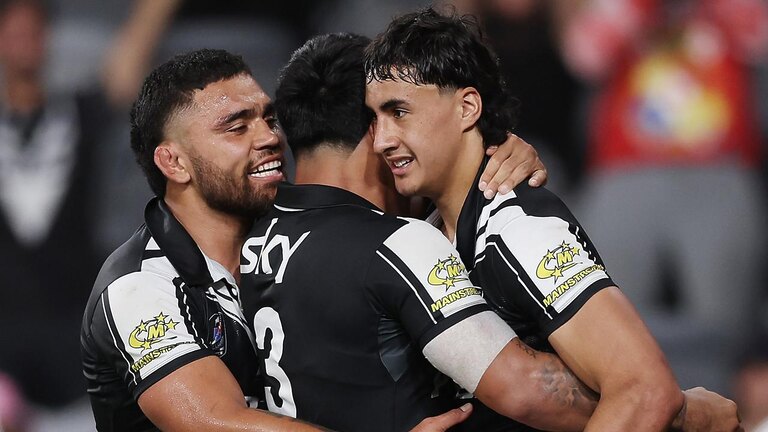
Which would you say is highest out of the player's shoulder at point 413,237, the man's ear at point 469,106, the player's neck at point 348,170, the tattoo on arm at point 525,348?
the man's ear at point 469,106

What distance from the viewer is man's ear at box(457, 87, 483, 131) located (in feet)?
8.50

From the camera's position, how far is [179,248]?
2822 mm

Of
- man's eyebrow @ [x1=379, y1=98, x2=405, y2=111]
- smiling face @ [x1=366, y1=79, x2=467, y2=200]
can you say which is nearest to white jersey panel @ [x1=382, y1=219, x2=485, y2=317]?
→ smiling face @ [x1=366, y1=79, x2=467, y2=200]

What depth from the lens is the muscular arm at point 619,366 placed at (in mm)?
2219

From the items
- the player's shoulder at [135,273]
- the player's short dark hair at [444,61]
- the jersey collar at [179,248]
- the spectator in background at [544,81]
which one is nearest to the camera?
the player's short dark hair at [444,61]

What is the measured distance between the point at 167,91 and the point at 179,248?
448mm

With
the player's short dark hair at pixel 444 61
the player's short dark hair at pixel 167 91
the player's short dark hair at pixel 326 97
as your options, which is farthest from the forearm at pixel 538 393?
the player's short dark hair at pixel 167 91

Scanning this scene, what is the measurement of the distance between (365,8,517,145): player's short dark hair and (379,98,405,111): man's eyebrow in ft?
0.17

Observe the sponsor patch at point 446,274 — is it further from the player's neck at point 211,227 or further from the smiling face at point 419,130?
the player's neck at point 211,227

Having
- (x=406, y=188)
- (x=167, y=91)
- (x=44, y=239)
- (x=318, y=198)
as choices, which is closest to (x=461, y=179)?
(x=406, y=188)

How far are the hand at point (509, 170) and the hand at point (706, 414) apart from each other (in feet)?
1.94

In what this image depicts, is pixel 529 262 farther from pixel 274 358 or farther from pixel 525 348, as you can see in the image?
pixel 274 358

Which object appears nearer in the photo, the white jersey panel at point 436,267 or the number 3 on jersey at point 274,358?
the white jersey panel at point 436,267

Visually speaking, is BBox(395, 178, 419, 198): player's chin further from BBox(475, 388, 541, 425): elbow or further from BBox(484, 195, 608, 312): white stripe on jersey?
BBox(475, 388, 541, 425): elbow
